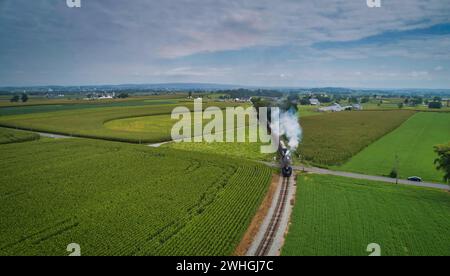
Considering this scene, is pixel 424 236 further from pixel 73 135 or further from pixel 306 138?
pixel 73 135

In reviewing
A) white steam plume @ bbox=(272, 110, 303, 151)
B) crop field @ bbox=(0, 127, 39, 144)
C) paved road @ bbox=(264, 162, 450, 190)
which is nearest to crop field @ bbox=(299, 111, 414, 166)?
white steam plume @ bbox=(272, 110, 303, 151)

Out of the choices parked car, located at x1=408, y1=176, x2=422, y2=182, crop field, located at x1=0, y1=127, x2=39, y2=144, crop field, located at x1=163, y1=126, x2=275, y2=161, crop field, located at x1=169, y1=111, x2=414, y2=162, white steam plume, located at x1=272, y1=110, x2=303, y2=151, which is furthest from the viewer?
white steam plume, located at x1=272, y1=110, x2=303, y2=151

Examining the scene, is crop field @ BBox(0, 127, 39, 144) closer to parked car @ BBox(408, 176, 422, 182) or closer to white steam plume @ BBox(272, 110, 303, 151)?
white steam plume @ BBox(272, 110, 303, 151)

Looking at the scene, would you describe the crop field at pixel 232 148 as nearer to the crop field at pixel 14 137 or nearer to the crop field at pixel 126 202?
the crop field at pixel 126 202

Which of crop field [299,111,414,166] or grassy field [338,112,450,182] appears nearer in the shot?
grassy field [338,112,450,182]

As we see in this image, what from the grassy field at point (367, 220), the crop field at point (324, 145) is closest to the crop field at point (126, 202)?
the grassy field at point (367, 220)
